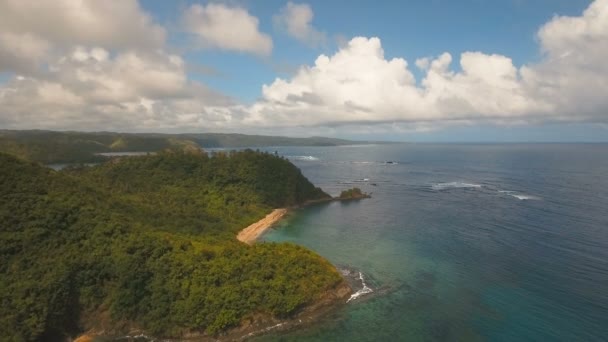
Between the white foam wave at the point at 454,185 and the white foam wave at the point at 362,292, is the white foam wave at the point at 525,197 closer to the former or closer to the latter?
the white foam wave at the point at 454,185

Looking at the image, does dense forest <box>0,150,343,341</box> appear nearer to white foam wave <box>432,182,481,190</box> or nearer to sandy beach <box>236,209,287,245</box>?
sandy beach <box>236,209,287,245</box>

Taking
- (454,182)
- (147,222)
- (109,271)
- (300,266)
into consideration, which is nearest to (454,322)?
(300,266)

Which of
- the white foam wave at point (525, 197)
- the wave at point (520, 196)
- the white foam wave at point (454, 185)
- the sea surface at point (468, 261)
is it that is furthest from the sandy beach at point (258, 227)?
the wave at point (520, 196)

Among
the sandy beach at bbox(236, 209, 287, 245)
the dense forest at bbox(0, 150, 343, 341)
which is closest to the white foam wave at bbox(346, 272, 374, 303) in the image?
the dense forest at bbox(0, 150, 343, 341)

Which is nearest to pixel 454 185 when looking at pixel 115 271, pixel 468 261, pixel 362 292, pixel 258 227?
pixel 468 261

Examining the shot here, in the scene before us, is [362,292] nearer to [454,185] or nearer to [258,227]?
[258,227]
